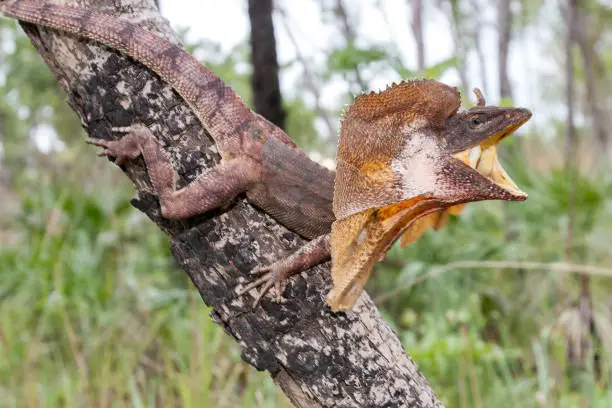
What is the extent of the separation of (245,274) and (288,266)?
0.38 ft

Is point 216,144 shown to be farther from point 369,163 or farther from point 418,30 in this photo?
point 418,30

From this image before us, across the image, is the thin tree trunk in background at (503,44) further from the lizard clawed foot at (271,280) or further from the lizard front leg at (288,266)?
the lizard clawed foot at (271,280)

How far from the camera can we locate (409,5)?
4602 mm

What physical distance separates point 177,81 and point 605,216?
13.4 feet

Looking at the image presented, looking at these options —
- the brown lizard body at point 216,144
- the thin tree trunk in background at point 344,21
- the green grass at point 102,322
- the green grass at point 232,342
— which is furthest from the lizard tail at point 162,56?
the thin tree trunk in background at point 344,21

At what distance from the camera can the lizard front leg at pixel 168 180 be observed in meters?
1.48

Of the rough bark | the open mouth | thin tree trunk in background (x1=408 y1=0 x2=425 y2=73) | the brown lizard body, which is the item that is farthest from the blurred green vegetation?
the open mouth

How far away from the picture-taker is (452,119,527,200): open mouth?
1471 mm

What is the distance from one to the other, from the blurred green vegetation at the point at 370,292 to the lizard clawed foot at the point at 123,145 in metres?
1.23

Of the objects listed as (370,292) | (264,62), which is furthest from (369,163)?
(370,292)

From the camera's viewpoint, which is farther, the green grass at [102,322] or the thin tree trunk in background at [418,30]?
the thin tree trunk in background at [418,30]

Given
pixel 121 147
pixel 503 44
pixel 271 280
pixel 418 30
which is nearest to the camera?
pixel 271 280

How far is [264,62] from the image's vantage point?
3215mm

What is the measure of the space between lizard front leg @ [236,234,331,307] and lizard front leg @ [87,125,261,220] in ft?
0.75
